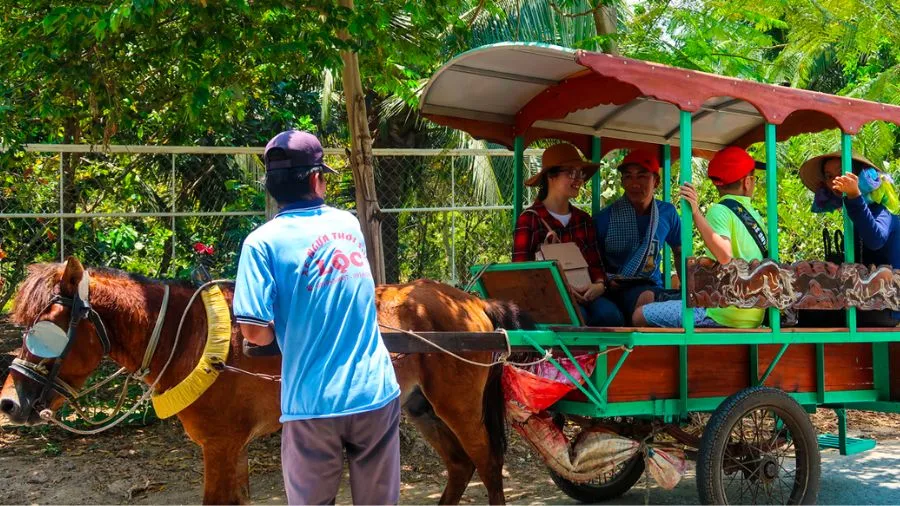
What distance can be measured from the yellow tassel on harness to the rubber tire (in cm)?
261

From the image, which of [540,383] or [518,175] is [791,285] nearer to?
[540,383]

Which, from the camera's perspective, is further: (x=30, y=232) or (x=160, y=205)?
(x=160, y=205)

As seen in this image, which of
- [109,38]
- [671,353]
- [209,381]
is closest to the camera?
[209,381]

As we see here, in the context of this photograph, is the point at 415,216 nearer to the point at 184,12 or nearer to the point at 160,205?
the point at 160,205

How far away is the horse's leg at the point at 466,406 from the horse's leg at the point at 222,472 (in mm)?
1141

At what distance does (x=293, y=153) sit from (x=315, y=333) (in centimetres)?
59

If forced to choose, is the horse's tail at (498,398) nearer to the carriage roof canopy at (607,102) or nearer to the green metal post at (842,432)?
the carriage roof canopy at (607,102)

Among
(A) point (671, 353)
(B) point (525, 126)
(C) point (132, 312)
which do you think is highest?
(B) point (525, 126)

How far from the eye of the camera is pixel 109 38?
609cm

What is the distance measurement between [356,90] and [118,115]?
1775mm

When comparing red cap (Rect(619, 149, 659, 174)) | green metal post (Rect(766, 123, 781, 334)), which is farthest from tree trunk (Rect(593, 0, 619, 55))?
green metal post (Rect(766, 123, 781, 334))

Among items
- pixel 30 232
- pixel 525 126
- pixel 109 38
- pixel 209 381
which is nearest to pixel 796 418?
pixel 525 126

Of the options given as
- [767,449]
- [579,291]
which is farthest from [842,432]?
[579,291]

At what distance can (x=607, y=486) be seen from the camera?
5.95 meters
